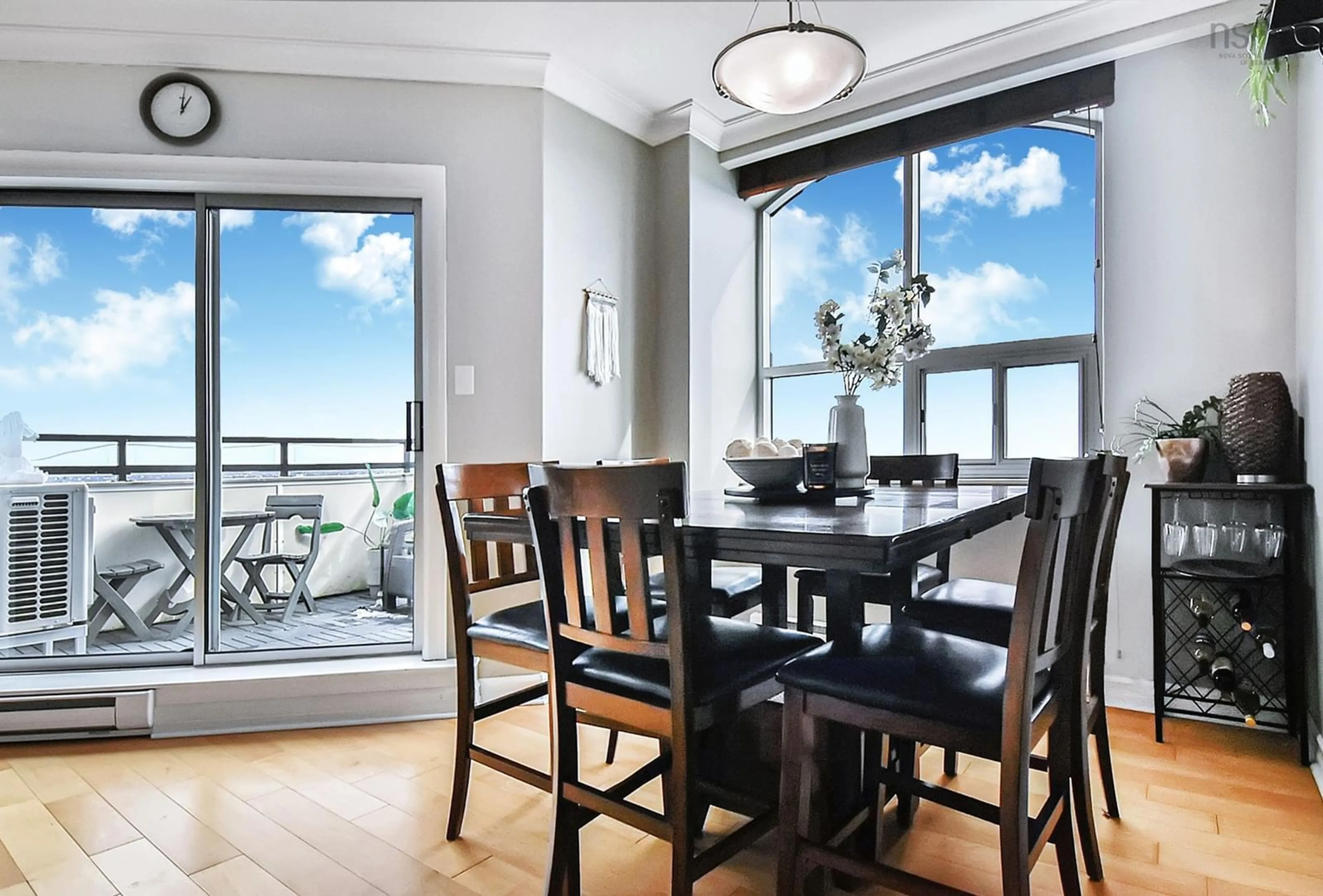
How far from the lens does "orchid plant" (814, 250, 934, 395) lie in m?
2.09

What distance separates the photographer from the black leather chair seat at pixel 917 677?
124cm

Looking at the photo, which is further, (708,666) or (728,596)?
(728,596)

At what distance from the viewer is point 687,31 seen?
2.93 m

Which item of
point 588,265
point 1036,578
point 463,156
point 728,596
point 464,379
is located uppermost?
point 463,156

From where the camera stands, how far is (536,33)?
2.92 m

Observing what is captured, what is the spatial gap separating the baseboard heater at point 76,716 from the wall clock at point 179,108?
6.91 feet

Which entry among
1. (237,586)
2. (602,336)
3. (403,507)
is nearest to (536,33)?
(602,336)

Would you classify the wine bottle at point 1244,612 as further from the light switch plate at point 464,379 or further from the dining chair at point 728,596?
the light switch plate at point 464,379

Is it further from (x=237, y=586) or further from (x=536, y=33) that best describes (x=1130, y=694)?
(x=237, y=586)

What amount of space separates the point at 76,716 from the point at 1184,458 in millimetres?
3991

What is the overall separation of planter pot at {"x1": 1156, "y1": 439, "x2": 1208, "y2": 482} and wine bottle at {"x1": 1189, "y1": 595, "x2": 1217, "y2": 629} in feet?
1.33

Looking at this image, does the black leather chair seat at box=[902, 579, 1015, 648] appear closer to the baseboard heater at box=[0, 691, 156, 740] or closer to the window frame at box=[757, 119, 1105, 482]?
the window frame at box=[757, 119, 1105, 482]

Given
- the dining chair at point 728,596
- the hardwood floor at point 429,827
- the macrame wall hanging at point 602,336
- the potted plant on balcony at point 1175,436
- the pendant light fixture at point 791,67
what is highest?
the pendant light fixture at point 791,67

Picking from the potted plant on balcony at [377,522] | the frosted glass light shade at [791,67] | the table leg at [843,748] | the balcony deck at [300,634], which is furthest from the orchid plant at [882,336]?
the balcony deck at [300,634]
